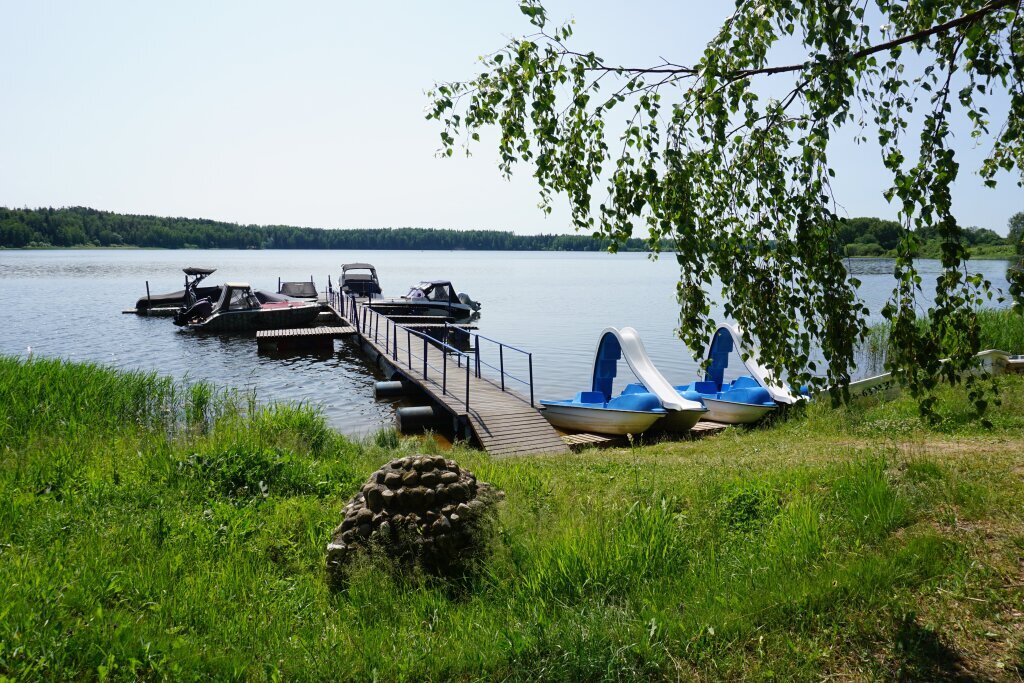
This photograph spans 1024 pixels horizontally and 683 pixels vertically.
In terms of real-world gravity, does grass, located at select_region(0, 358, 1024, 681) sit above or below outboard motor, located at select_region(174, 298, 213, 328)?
above

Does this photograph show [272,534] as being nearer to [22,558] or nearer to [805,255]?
[22,558]

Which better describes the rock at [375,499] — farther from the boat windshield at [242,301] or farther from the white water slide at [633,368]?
the boat windshield at [242,301]

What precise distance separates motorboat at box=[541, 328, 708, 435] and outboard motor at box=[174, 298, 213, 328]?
28.6 meters

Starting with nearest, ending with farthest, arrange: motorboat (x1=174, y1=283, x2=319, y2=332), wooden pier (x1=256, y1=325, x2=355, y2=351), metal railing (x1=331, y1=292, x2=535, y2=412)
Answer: metal railing (x1=331, y1=292, x2=535, y2=412), wooden pier (x1=256, y1=325, x2=355, y2=351), motorboat (x1=174, y1=283, x2=319, y2=332)

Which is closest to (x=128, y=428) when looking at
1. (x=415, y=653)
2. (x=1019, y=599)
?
(x=415, y=653)

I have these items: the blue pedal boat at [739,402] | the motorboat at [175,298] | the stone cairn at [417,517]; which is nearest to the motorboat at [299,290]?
the motorboat at [175,298]

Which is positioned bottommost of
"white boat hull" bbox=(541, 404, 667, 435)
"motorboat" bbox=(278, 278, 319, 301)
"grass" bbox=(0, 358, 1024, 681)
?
"white boat hull" bbox=(541, 404, 667, 435)

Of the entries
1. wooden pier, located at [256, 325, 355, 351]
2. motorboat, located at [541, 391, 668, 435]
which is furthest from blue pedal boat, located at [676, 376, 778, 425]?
wooden pier, located at [256, 325, 355, 351]

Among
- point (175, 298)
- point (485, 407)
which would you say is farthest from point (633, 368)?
point (175, 298)

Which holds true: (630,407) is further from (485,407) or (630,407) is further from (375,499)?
(375,499)

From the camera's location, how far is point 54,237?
487 ft

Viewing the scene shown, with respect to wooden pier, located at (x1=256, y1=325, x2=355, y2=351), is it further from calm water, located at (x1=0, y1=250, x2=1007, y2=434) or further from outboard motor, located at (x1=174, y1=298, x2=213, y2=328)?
outboard motor, located at (x1=174, y1=298, x2=213, y2=328)

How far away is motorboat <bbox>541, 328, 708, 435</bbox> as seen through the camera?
44.4 ft

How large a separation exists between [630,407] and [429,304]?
82.0ft
